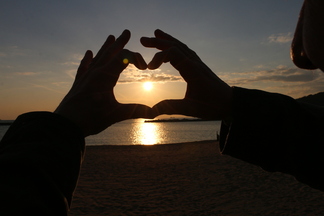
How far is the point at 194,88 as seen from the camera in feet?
4.87

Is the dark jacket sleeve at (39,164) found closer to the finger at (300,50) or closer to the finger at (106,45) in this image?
the finger at (106,45)

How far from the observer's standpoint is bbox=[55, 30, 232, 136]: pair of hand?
4.44 feet

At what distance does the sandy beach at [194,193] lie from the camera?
7160 mm

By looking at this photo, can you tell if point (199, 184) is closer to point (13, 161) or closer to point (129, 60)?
point (129, 60)

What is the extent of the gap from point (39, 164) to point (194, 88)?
100 cm

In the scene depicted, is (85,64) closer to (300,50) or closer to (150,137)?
(300,50)

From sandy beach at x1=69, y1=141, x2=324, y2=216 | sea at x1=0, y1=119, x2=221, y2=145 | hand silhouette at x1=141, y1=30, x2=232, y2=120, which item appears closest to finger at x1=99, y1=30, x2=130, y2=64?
hand silhouette at x1=141, y1=30, x2=232, y2=120

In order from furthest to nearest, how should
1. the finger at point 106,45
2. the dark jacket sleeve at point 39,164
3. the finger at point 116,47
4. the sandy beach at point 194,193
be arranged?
the sandy beach at point 194,193 < the finger at point 106,45 < the finger at point 116,47 < the dark jacket sleeve at point 39,164

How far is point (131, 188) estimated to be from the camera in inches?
381

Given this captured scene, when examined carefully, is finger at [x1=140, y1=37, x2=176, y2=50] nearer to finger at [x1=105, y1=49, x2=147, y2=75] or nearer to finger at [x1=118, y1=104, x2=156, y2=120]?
finger at [x1=105, y1=49, x2=147, y2=75]

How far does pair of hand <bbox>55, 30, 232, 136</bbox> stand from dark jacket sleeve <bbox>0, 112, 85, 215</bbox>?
352mm

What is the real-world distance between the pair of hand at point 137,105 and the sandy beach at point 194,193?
6.32 meters

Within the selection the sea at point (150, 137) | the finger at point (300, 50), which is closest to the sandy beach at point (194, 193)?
the finger at point (300, 50)

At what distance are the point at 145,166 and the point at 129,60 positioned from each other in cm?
1320
